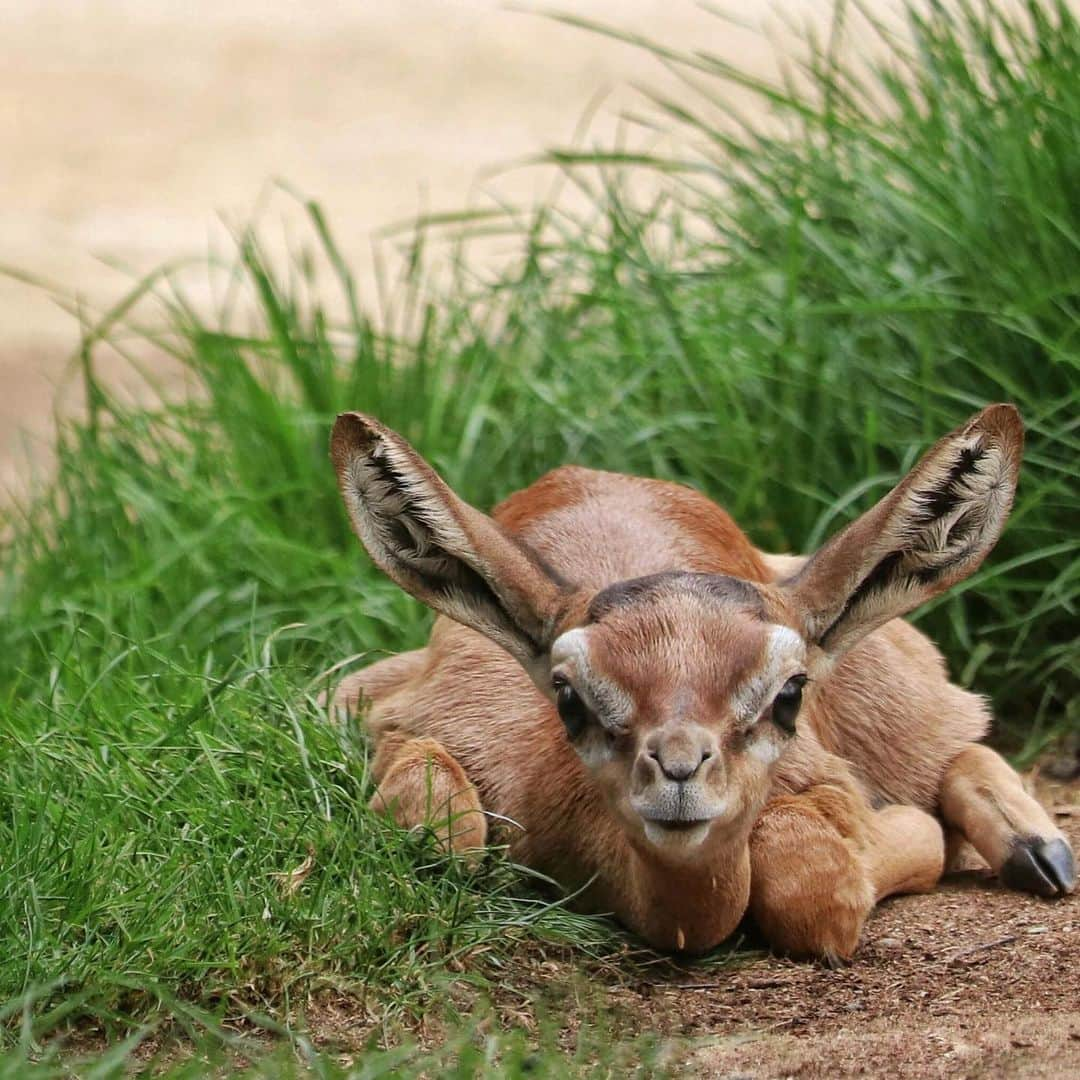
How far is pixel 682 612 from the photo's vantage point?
3.85m

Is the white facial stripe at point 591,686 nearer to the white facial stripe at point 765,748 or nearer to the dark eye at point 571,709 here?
the dark eye at point 571,709

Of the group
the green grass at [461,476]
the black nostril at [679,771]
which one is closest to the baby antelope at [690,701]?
the black nostril at [679,771]

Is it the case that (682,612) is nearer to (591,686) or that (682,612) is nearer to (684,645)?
(684,645)

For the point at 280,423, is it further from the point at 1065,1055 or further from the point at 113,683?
the point at 1065,1055

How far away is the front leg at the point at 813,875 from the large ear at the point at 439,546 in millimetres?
597

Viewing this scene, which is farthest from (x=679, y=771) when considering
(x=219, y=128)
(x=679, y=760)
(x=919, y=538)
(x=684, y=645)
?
(x=219, y=128)

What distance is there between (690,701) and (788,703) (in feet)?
0.85

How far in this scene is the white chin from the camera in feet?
12.1

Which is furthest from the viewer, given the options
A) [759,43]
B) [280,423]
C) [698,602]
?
[759,43]

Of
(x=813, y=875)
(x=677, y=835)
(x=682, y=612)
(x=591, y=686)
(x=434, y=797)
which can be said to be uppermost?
(x=682, y=612)

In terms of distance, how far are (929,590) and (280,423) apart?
2.88 meters

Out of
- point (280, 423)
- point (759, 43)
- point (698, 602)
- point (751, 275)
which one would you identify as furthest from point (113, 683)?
point (759, 43)

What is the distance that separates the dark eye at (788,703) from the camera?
3852 millimetres

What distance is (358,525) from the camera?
13.3 ft
